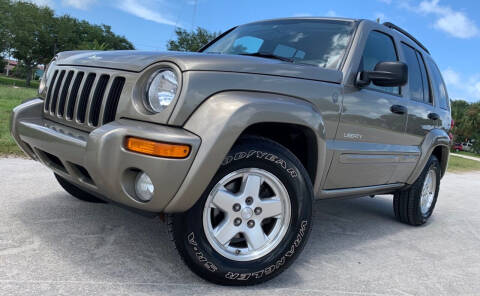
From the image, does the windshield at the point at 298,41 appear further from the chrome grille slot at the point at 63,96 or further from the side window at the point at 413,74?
the chrome grille slot at the point at 63,96

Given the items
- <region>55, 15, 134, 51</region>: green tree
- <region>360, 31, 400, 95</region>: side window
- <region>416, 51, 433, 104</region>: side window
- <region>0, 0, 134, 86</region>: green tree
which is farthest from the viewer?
<region>55, 15, 134, 51</region>: green tree

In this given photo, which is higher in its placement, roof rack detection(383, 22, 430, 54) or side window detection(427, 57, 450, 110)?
roof rack detection(383, 22, 430, 54)

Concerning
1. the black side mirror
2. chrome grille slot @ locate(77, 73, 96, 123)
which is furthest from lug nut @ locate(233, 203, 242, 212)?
the black side mirror

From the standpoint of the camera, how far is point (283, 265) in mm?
2559

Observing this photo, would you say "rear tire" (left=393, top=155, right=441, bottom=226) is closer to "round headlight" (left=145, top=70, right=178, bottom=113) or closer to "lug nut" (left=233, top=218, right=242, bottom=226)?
"lug nut" (left=233, top=218, right=242, bottom=226)

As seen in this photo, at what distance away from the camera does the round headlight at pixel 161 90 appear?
2.26 m

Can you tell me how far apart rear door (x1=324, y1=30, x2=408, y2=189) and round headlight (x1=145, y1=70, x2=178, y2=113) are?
1.29 m

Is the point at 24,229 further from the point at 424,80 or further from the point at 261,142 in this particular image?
the point at 424,80

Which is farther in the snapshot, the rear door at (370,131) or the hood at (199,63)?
the rear door at (370,131)

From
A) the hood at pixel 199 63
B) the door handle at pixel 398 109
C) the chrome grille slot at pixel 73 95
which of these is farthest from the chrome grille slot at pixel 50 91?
the door handle at pixel 398 109

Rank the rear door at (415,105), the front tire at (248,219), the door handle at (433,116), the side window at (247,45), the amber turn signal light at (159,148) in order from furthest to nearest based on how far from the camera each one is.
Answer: the door handle at (433,116) < the rear door at (415,105) < the side window at (247,45) < the front tire at (248,219) < the amber turn signal light at (159,148)

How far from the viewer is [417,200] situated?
177 inches

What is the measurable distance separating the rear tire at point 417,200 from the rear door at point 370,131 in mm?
783

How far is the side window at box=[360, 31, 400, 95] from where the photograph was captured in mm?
3453
